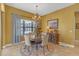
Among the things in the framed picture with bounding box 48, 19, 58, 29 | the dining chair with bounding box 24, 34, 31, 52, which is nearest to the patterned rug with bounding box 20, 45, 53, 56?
the dining chair with bounding box 24, 34, 31, 52

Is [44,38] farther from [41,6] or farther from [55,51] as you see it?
[41,6]

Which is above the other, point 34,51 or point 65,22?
point 65,22

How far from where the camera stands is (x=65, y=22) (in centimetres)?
267

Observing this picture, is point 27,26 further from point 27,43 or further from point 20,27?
point 27,43

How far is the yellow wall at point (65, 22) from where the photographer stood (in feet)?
8.57

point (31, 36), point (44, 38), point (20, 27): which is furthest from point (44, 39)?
point (20, 27)

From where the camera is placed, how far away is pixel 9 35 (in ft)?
8.45

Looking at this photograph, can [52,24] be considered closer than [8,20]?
No

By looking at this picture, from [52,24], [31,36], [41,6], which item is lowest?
[31,36]

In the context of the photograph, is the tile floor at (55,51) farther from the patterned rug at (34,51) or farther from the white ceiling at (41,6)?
the white ceiling at (41,6)

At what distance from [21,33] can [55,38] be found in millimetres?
693

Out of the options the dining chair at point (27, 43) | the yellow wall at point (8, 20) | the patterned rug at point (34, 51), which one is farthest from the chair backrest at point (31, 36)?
the yellow wall at point (8, 20)

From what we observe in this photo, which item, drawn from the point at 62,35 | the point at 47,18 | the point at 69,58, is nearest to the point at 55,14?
the point at 47,18

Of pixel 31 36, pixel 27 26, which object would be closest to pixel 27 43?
pixel 31 36
